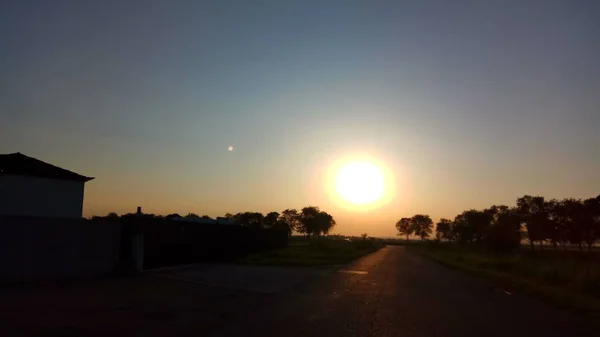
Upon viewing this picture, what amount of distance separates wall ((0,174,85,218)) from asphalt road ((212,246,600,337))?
835 inches

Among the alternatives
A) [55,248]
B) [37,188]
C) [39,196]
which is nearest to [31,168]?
[37,188]

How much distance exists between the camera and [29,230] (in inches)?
738

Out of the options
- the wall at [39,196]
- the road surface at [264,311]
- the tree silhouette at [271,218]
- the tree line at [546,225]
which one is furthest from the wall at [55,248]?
the tree silhouette at [271,218]

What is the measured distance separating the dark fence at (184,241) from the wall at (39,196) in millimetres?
9524

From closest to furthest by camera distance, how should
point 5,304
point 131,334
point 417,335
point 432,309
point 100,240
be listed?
point 131,334
point 417,335
point 5,304
point 432,309
point 100,240

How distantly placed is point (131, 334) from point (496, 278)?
2234 cm

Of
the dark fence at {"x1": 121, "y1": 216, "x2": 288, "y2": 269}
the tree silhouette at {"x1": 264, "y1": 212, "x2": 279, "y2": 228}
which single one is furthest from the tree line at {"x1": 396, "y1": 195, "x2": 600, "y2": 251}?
the tree silhouette at {"x1": 264, "y1": 212, "x2": 279, "y2": 228}

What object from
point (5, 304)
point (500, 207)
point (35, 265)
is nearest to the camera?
point (5, 304)

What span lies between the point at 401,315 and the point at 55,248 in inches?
518

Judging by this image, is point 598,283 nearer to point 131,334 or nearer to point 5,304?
point 131,334

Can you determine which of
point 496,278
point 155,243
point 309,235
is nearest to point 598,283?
point 496,278

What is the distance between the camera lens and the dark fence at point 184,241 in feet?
83.4

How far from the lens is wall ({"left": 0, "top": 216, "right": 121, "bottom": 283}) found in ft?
58.7

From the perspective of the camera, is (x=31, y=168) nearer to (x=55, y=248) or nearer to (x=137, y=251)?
(x=137, y=251)
